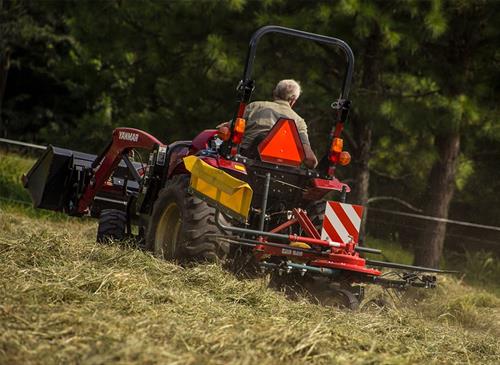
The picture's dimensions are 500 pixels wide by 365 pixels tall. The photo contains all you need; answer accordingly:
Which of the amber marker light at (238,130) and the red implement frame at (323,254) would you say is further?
the amber marker light at (238,130)

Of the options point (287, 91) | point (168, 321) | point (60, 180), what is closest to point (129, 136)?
point (60, 180)

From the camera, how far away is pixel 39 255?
780 centimetres

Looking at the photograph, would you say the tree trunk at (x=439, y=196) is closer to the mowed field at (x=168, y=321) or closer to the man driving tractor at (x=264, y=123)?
the man driving tractor at (x=264, y=123)

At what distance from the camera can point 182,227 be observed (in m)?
8.55

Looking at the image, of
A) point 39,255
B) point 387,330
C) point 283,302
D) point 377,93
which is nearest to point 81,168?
point 39,255

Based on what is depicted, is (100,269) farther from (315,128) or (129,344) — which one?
(315,128)

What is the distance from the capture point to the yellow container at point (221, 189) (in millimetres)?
8117

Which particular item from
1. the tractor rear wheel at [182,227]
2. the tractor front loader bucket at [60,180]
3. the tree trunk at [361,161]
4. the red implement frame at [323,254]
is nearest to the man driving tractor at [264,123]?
the tractor rear wheel at [182,227]

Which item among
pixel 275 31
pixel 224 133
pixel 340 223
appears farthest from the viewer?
pixel 275 31

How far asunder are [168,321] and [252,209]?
333 centimetres

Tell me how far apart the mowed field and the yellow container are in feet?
1.67

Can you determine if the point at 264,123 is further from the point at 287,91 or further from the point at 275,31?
the point at 275,31

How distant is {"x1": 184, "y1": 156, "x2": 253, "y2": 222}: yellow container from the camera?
8.12 meters

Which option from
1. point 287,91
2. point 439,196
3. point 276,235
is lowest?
point 276,235
